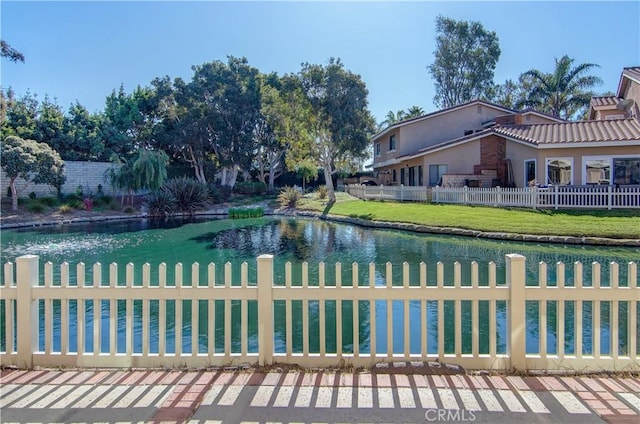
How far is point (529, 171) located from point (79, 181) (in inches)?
1178

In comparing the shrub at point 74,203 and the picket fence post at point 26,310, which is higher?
the shrub at point 74,203

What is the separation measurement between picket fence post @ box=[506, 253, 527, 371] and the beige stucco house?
20455 millimetres

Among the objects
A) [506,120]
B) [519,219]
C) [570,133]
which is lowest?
[519,219]

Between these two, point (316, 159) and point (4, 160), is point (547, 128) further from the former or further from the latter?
point (4, 160)

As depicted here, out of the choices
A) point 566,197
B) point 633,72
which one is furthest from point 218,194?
point 633,72

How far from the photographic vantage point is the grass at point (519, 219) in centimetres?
1547

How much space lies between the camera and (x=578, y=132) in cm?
2248

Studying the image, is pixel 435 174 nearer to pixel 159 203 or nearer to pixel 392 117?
pixel 159 203

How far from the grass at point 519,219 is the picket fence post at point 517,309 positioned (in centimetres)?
1362

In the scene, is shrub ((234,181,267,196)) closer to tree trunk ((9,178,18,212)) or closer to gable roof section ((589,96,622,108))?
tree trunk ((9,178,18,212))

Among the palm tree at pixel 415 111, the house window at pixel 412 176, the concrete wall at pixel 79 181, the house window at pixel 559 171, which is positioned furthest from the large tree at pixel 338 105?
the palm tree at pixel 415 111

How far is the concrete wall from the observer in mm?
28625

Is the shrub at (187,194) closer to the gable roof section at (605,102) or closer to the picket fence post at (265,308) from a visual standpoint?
the gable roof section at (605,102)

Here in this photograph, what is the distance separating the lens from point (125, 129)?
37.9 m
